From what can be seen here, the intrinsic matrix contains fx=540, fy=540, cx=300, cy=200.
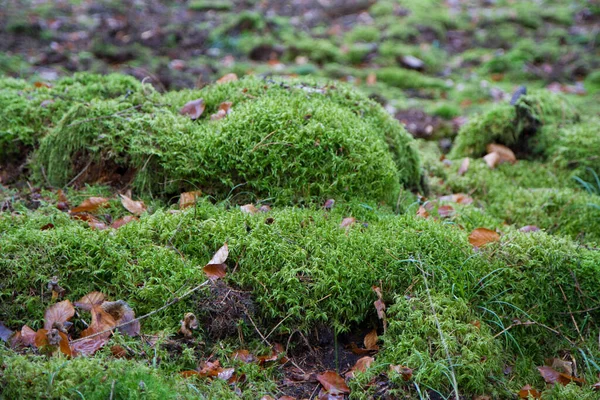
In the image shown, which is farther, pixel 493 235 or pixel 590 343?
pixel 493 235

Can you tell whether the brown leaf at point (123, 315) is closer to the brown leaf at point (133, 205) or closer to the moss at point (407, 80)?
the brown leaf at point (133, 205)

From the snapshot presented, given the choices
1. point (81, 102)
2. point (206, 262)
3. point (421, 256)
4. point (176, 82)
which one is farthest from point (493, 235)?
point (176, 82)

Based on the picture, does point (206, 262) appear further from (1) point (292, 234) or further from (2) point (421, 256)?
(2) point (421, 256)

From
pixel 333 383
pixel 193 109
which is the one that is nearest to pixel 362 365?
pixel 333 383

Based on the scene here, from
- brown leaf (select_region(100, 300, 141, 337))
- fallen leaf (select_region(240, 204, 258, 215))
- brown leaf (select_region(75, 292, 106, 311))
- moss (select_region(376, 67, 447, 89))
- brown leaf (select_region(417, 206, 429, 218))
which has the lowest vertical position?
moss (select_region(376, 67, 447, 89))

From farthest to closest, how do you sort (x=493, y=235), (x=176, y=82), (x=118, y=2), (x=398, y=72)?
(x=118, y=2) < (x=398, y=72) < (x=176, y=82) < (x=493, y=235)

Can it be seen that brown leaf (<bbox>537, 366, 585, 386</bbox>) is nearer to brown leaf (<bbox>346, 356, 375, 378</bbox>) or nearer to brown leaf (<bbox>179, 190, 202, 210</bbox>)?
brown leaf (<bbox>346, 356, 375, 378</bbox>)

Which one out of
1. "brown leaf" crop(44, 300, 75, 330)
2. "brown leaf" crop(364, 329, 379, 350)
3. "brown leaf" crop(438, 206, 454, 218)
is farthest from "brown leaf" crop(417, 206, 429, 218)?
"brown leaf" crop(44, 300, 75, 330)
